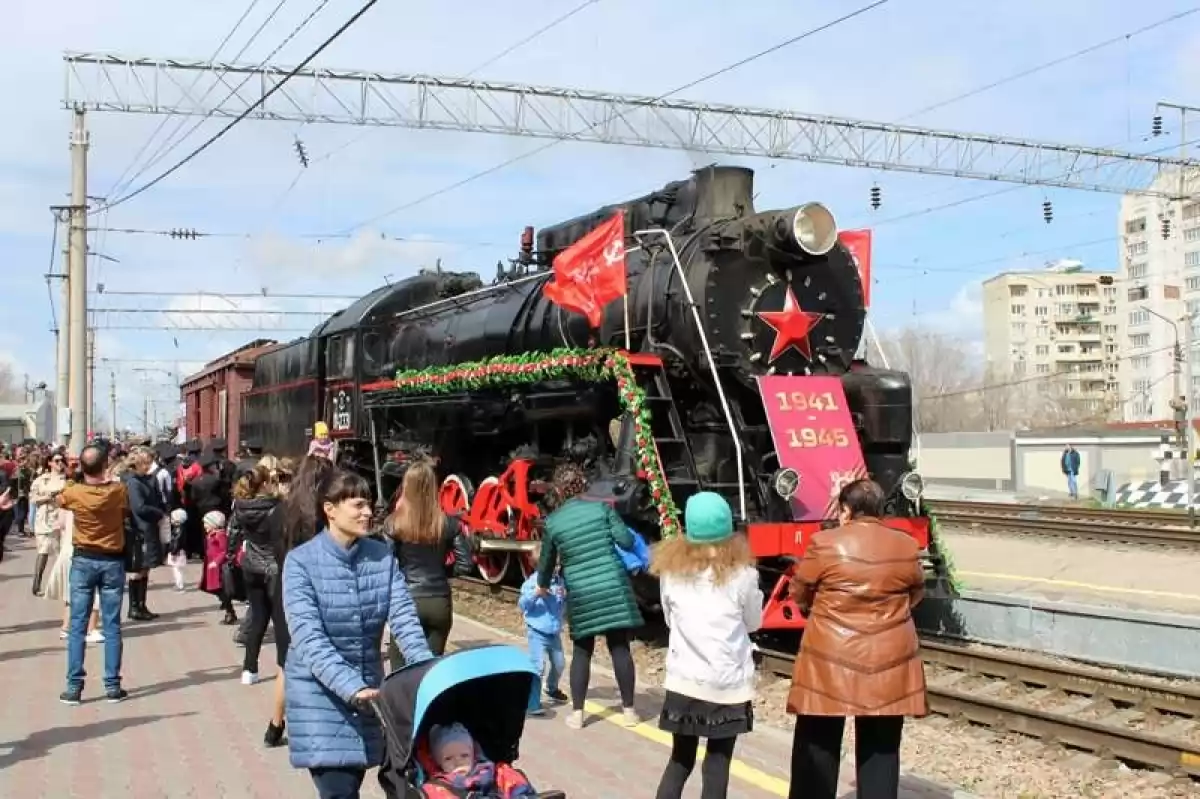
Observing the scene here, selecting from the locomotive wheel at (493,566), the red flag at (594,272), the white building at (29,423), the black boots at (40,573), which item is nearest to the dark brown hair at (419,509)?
the red flag at (594,272)

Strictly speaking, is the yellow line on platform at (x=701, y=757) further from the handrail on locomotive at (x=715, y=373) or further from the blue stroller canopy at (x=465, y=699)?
the blue stroller canopy at (x=465, y=699)

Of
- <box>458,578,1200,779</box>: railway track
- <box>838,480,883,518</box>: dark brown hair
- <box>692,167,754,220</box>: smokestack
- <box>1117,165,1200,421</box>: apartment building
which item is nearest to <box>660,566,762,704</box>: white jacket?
<box>838,480,883,518</box>: dark brown hair

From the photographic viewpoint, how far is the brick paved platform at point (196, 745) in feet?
18.1

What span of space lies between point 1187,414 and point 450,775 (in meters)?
25.7

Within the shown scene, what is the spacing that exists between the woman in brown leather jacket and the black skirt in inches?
8.8

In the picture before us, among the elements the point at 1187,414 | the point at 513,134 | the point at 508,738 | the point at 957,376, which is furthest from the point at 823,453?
the point at 957,376

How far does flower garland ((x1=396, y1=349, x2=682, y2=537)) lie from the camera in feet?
28.7

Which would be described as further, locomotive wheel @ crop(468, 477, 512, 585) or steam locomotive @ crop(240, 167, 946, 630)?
locomotive wheel @ crop(468, 477, 512, 585)

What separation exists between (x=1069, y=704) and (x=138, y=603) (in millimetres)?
8102

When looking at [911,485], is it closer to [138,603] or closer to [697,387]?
[697,387]

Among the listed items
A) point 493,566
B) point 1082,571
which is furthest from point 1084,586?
point 493,566

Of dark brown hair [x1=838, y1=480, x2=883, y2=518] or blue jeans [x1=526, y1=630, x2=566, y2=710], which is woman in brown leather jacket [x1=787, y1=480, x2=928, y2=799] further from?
blue jeans [x1=526, y1=630, x2=566, y2=710]

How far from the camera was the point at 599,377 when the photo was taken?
9312mm

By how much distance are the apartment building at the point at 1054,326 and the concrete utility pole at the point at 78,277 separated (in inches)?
3131
